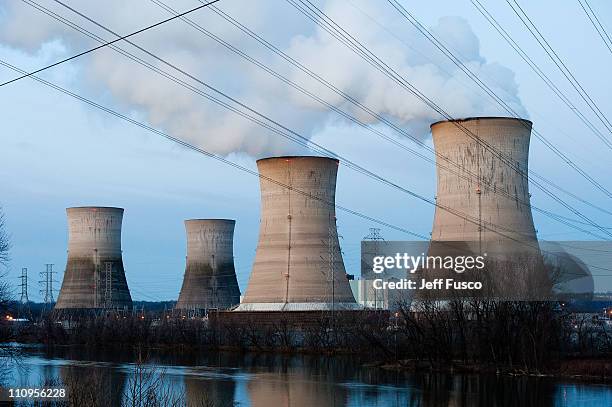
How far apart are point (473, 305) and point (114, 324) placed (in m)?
16.8

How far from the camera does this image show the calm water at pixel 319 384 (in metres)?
15.4

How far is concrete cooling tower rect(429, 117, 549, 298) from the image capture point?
22.7m

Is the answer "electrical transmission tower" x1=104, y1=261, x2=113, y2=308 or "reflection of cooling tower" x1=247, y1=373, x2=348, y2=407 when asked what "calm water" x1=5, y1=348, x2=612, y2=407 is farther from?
"electrical transmission tower" x1=104, y1=261, x2=113, y2=308

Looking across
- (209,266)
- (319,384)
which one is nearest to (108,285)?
(209,266)

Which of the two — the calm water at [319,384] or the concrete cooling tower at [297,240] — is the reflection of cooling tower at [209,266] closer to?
the concrete cooling tower at [297,240]

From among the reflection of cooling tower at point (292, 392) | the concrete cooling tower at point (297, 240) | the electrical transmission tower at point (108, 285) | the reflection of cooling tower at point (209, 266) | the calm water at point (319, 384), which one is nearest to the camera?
the reflection of cooling tower at point (292, 392)

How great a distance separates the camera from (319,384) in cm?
1809

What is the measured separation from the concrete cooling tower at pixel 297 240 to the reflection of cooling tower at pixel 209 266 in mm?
8530

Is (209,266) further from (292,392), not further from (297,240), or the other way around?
(292,392)

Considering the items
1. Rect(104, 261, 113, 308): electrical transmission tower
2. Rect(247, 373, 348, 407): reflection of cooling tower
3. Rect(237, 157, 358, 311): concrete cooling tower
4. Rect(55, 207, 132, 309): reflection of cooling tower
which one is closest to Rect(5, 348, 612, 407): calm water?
Rect(247, 373, 348, 407): reflection of cooling tower

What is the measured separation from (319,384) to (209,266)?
20927 millimetres

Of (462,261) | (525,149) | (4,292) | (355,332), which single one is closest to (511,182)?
(525,149)

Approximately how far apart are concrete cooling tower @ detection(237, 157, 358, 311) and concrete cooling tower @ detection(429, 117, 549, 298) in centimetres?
435

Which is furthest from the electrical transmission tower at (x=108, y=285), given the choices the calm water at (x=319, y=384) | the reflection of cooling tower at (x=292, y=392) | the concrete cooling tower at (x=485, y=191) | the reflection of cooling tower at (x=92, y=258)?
the reflection of cooling tower at (x=292, y=392)
